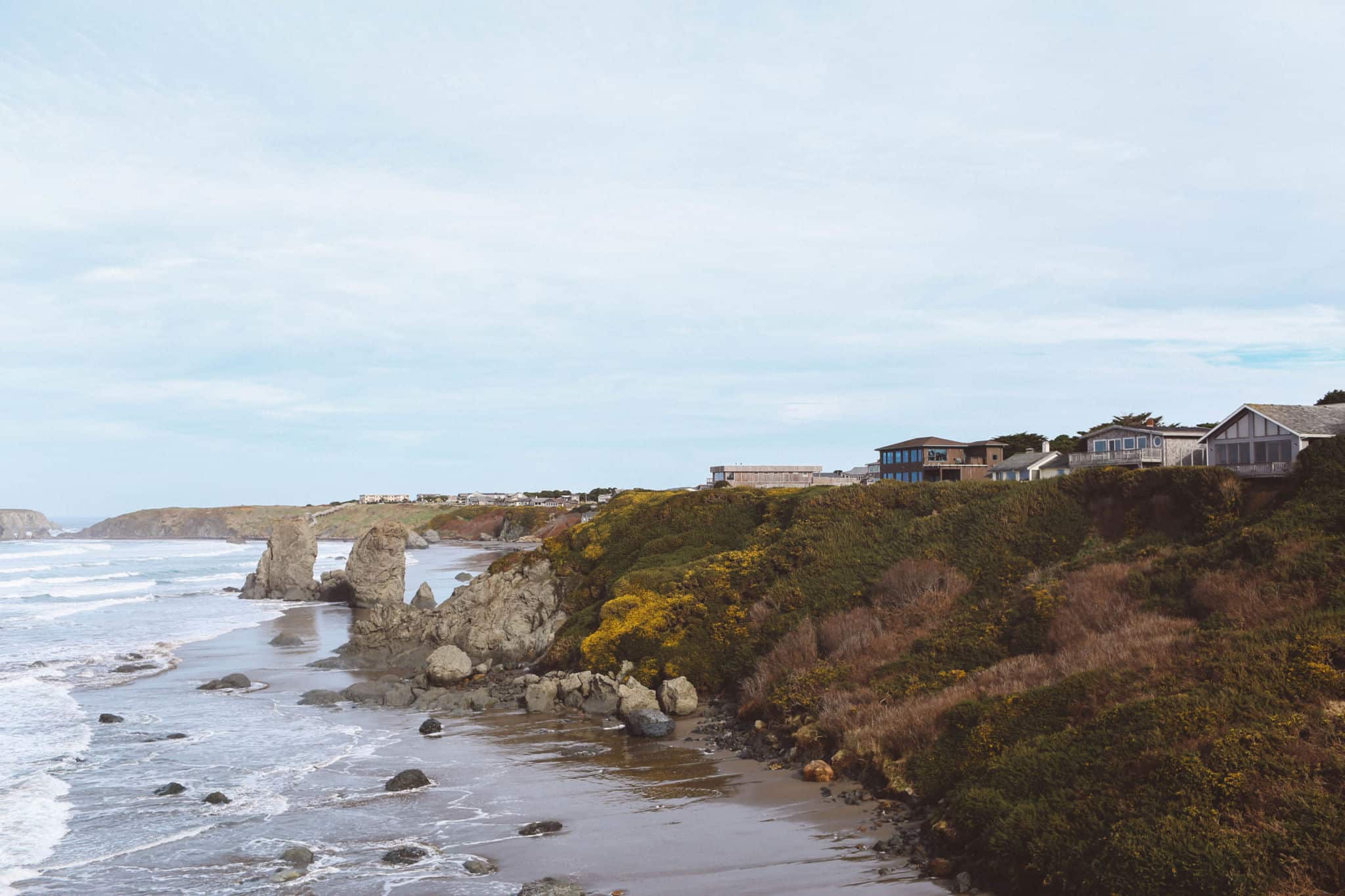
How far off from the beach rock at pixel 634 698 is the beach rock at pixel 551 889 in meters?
13.4

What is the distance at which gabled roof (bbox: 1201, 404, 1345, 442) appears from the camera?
35875 mm

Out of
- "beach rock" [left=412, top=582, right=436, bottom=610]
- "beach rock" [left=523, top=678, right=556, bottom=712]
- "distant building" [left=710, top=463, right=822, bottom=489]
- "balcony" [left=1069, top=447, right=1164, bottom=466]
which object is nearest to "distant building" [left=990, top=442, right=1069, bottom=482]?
"balcony" [left=1069, top=447, right=1164, bottom=466]

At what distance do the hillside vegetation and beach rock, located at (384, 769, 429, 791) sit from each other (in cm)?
1065

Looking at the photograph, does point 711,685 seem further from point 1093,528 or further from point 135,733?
point 135,733

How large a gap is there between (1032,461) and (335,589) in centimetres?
5696

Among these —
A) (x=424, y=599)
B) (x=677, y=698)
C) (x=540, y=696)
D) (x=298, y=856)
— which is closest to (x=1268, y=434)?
(x=677, y=698)

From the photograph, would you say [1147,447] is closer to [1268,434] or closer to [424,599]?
[1268,434]

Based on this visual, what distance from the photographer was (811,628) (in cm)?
3192

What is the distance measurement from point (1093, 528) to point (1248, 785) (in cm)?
2009

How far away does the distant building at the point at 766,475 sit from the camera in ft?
266

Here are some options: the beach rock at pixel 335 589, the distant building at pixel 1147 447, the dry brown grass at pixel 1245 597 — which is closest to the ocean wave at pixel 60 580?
the beach rock at pixel 335 589

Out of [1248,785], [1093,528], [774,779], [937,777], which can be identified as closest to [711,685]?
[774,779]

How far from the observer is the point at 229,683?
38688 mm

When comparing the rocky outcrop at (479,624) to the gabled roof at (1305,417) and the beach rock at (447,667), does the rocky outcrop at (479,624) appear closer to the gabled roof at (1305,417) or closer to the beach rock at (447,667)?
the beach rock at (447,667)
